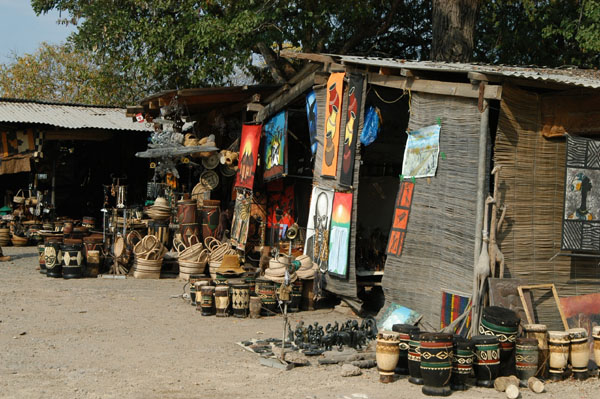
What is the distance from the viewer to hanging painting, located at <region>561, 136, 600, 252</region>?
777 centimetres

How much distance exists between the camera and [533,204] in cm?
805

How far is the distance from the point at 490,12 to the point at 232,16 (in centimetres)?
640

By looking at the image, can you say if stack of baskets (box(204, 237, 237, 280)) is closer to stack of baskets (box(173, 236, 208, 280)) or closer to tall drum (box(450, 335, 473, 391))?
stack of baskets (box(173, 236, 208, 280))

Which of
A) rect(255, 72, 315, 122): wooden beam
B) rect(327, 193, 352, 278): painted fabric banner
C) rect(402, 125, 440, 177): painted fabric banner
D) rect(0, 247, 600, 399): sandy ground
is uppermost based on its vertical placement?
rect(255, 72, 315, 122): wooden beam

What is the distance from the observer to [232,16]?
55.4ft

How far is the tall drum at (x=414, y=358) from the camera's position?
656 centimetres

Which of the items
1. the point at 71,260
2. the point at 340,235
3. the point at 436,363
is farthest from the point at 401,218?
the point at 71,260

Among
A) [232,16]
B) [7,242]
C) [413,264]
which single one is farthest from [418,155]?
[7,242]

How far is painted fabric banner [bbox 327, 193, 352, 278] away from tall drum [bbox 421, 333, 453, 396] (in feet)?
12.2

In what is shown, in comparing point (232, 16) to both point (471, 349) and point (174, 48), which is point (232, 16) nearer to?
point (174, 48)

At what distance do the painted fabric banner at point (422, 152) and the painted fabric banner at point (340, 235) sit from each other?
127 cm

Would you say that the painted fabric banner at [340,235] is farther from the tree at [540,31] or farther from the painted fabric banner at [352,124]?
the tree at [540,31]

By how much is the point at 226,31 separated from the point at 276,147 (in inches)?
175

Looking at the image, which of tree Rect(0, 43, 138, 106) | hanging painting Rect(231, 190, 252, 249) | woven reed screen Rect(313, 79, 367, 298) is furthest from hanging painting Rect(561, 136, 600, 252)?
tree Rect(0, 43, 138, 106)
